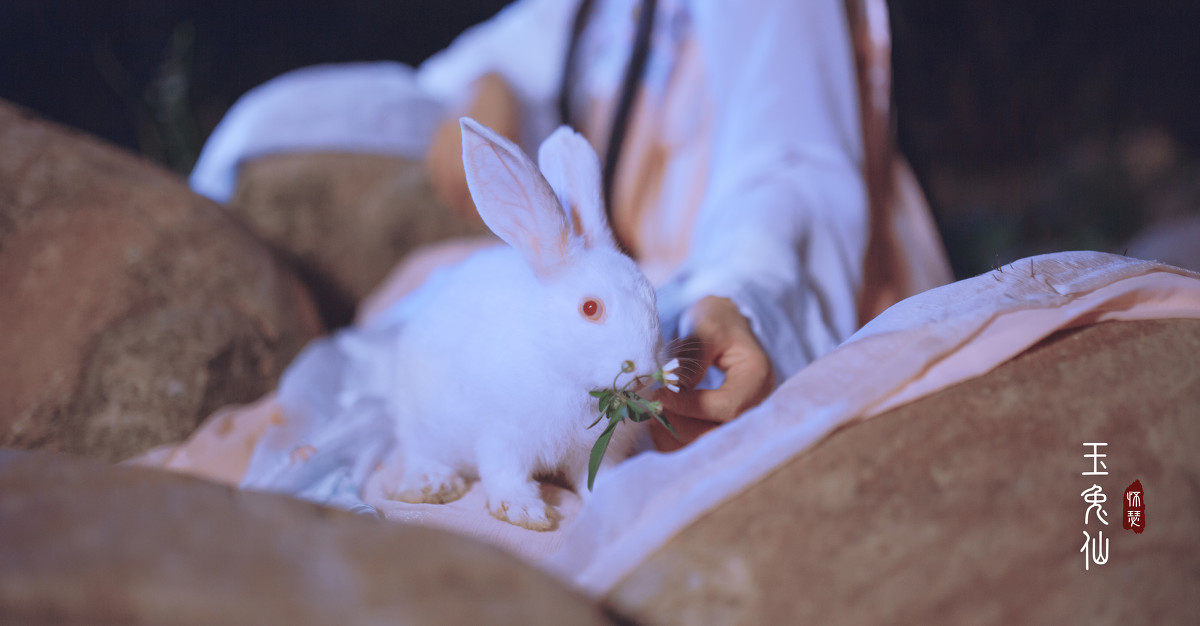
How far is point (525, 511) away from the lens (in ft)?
2.29

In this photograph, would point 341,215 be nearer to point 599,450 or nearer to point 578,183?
point 578,183

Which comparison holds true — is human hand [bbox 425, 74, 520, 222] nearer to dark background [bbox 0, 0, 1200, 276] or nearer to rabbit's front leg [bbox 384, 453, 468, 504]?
rabbit's front leg [bbox 384, 453, 468, 504]

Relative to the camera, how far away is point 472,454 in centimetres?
79

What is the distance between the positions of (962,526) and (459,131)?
1.31 metres

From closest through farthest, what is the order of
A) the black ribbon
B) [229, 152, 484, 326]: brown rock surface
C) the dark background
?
1. the black ribbon
2. [229, 152, 484, 326]: brown rock surface
3. the dark background

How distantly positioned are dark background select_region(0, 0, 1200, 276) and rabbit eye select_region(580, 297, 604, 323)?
5.74ft

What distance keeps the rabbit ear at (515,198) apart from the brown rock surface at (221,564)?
0.31 m

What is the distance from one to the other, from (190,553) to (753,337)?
640mm

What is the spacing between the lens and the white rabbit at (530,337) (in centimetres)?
66

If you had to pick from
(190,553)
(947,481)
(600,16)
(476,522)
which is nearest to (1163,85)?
(600,16)

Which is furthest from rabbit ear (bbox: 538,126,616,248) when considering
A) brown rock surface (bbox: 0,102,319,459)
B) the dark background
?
→ the dark background

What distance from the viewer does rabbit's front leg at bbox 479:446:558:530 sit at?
2.29ft

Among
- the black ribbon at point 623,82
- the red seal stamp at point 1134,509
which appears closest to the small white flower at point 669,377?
the red seal stamp at point 1134,509

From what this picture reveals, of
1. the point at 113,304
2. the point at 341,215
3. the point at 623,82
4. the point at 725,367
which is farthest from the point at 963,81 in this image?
the point at 113,304
